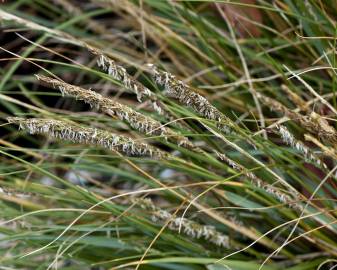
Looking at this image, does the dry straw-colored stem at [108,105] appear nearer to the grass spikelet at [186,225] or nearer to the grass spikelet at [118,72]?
the grass spikelet at [118,72]

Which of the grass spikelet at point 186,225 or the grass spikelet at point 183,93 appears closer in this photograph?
the grass spikelet at point 183,93

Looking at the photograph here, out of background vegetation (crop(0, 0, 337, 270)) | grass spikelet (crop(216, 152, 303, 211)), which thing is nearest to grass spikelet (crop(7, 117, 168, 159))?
background vegetation (crop(0, 0, 337, 270))

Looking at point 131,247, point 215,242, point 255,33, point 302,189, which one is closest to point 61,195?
point 131,247

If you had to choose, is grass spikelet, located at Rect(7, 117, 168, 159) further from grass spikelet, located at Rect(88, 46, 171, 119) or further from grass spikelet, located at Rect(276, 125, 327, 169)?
grass spikelet, located at Rect(276, 125, 327, 169)

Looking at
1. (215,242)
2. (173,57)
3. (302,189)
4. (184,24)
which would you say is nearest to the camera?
(215,242)

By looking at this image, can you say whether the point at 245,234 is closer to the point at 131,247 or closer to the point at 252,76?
the point at 131,247

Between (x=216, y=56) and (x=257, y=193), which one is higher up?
(x=216, y=56)

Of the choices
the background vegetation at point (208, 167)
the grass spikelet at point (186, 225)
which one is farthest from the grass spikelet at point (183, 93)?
the grass spikelet at point (186, 225)

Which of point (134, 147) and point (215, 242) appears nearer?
point (134, 147)

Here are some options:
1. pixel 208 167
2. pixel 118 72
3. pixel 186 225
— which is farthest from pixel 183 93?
pixel 208 167
